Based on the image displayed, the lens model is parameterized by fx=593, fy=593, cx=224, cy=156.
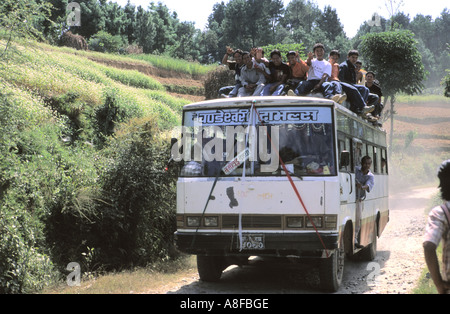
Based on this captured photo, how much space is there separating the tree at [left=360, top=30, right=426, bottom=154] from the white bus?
20838 millimetres

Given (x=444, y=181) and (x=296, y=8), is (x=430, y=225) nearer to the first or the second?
(x=444, y=181)

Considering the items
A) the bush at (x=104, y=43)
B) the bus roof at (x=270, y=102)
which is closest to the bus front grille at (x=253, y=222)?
the bus roof at (x=270, y=102)

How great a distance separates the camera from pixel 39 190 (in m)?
11.4

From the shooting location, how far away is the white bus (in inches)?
346

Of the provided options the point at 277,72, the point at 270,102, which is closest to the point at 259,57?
the point at 277,72

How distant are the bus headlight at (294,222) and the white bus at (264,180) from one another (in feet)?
0.05

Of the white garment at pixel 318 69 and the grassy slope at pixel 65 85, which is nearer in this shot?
the white garment at pixel 318 69

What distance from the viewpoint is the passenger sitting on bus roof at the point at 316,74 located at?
11.3 meters

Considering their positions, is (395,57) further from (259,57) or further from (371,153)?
(259,57)

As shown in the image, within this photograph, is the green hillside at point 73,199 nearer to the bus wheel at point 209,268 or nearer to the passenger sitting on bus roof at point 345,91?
the bus wheel at point 209,268

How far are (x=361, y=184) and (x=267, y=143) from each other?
2953 mm

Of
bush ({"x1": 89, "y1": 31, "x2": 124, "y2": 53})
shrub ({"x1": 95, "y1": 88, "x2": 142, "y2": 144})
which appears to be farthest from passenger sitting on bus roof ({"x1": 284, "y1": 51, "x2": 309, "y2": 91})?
Result: bush ({"x1": 89, "y1": 31, "x2": 124, "y2": 53})

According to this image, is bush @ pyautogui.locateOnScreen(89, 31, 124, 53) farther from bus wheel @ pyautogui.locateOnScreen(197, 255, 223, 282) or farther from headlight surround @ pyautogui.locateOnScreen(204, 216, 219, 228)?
headlight surround @ pyautogui.locateOnScreen(204, 216, 219, 228)

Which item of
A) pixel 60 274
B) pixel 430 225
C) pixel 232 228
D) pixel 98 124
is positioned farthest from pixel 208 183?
pixel 98 124
